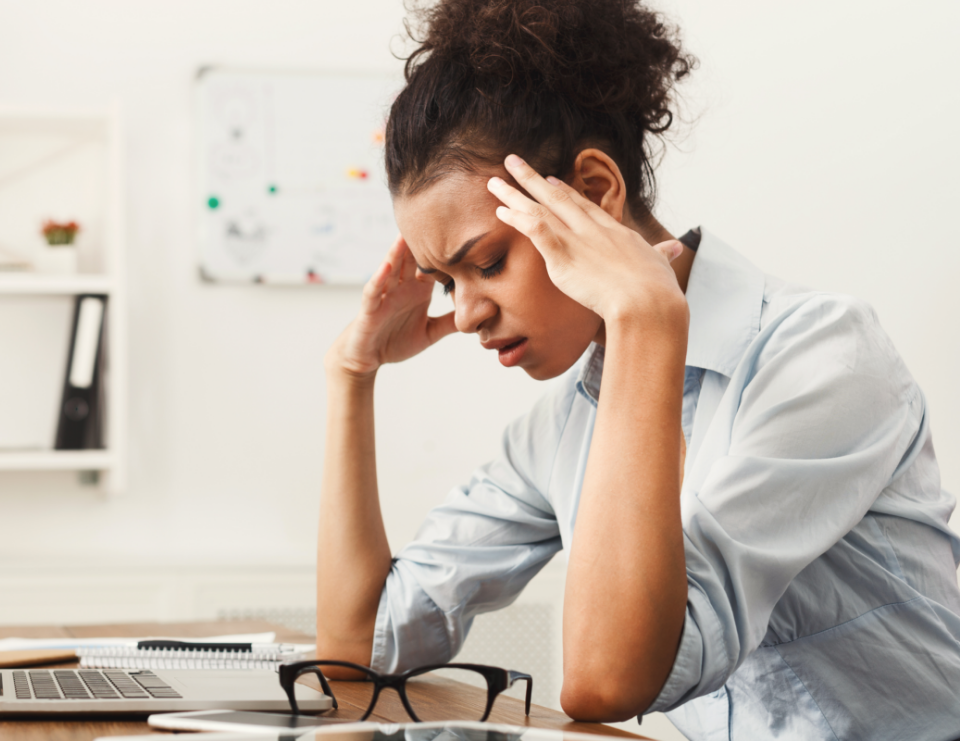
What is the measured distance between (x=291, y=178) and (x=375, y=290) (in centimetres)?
106

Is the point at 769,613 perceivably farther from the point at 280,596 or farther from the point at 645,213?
the point at 280,596

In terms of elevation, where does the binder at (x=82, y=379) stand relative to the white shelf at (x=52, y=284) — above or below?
below

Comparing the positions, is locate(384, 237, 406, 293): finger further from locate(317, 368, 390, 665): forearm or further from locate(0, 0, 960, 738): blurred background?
locate(0, 0, 960, 738): blurred background

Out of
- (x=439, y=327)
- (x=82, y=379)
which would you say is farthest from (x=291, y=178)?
(x=439, y=327)

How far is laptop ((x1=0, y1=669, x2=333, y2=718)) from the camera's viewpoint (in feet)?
2.12

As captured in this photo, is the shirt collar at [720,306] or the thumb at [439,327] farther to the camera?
the thumb at [439,327]

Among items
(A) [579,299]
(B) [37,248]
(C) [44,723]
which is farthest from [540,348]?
(B) [37,248]

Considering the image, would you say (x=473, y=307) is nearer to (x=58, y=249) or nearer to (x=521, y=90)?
(x=521, y=90)

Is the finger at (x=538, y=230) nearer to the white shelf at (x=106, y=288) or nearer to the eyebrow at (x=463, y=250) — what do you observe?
the eyebrow at (x=463, y=250)

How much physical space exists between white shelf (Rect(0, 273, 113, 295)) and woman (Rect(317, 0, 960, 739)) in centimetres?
98

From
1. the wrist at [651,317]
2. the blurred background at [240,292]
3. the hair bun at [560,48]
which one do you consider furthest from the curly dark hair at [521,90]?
the blurred background at [240,292]

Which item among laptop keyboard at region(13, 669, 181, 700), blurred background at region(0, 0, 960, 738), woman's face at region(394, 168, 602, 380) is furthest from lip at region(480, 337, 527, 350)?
blurred background at region(0, 0, 960, 738)

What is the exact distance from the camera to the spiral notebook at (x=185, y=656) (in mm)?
898

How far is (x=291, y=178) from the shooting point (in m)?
2.08
